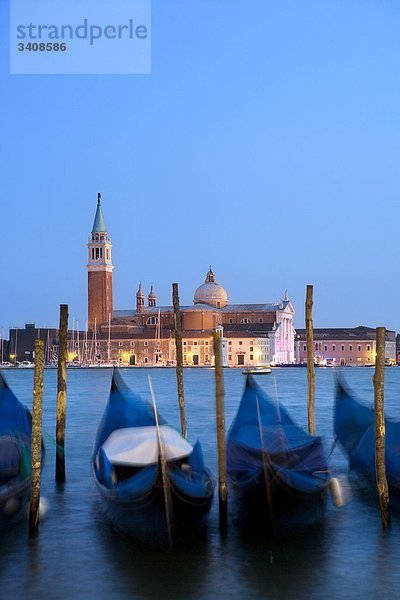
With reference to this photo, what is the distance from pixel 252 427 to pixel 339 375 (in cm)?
300

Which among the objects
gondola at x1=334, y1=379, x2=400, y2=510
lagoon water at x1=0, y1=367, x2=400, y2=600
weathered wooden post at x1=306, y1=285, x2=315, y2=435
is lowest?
lagoon water at x1=0, y1=367, x2=400, y2=600

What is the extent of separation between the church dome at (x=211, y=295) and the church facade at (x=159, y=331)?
3.33 feet

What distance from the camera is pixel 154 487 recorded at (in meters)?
7.48

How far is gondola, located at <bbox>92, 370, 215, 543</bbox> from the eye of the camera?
298 inches

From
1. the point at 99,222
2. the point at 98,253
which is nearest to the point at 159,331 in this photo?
the point at 98,253

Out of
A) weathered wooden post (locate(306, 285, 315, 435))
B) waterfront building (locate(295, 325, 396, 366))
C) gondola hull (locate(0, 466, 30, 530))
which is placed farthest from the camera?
waterfront building (locate(295, 325, 396, 366))

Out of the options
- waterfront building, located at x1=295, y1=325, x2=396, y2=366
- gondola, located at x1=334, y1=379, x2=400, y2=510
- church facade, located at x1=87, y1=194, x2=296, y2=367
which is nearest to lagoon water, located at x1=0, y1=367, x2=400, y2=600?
gondola, located at x1=334, y1=379, x2=400, y2=510

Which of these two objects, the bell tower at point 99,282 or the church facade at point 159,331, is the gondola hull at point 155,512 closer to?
the church facade at point 159,331

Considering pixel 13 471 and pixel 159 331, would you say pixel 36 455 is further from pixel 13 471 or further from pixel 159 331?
pixel 159 331

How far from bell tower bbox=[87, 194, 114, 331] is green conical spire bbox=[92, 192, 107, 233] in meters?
1.00

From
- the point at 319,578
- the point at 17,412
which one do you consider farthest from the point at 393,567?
the point at 17,412

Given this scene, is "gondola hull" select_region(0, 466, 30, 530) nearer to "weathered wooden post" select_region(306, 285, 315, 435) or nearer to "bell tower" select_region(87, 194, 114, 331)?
"weathered wooden post" select_region(306, 285, 315, 435)

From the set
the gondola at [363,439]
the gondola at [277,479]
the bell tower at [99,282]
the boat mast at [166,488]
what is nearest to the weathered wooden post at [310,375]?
the gondola at [363,439]

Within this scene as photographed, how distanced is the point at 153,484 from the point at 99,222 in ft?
213
